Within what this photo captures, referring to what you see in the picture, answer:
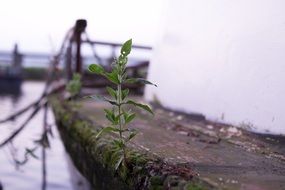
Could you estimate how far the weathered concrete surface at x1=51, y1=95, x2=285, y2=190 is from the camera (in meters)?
3.16

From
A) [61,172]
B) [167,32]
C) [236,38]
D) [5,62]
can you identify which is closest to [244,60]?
[236,38]

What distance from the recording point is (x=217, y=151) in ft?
13.8

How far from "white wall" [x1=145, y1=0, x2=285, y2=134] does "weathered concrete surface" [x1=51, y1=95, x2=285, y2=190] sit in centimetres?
15

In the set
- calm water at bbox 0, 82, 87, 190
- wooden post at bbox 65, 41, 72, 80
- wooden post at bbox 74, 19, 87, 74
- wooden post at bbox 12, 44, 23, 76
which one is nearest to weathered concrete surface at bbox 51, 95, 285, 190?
calm water at bbox 0, 82, 87, 190

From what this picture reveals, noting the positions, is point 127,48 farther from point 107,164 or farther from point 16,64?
point 16,64

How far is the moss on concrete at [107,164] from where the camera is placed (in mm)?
3082

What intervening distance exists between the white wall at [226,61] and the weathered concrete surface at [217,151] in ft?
0.51

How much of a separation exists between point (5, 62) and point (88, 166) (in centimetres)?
1904

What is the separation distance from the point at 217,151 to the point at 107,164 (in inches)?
33.7

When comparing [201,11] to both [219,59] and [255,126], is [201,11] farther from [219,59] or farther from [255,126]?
[255,126]

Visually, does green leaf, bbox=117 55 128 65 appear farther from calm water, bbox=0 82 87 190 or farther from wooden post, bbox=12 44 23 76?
wooden post, bbox=12 44 23 76

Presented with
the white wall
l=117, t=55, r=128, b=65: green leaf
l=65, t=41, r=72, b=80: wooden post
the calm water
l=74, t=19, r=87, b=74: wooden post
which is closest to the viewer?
l=117, t=55, r=128, b=65: green leaf

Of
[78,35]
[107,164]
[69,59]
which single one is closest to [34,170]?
[78,35]

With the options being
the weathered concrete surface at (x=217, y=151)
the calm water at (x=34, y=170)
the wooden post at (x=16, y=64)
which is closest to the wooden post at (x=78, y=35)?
the calm water at (x=34, y=170)
